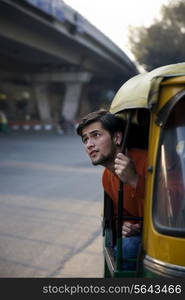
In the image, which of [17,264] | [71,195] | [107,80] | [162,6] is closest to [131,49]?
[162,6]

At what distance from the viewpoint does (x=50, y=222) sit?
25.9 ft

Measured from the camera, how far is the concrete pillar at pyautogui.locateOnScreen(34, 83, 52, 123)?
4803 centimetres

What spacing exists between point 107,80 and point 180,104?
66.0m

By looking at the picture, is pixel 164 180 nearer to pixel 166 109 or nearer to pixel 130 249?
pixel 166 109

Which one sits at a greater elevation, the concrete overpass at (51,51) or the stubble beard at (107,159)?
the concrete overpass at (51,51)

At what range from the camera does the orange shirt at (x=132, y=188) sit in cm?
316

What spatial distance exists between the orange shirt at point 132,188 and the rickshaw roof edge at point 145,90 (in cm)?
32

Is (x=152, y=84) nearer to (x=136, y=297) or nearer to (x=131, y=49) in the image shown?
(x=136, y=297)

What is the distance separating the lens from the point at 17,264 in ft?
18.5

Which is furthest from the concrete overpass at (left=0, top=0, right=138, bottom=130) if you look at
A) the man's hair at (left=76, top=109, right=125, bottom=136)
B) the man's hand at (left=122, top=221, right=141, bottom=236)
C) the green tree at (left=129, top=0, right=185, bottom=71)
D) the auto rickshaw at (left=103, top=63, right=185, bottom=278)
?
the auto rickshaw at (left=103, top=63, right=185, bottom=278)

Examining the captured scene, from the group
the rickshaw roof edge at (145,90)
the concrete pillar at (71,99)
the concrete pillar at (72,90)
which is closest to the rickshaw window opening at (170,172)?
the rickshaw roof edge at (145,90)

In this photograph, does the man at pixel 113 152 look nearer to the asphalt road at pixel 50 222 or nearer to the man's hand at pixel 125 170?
the man's hand at pixel 125 170

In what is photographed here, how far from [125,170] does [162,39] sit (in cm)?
5270

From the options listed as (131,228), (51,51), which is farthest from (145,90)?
(51,51)
